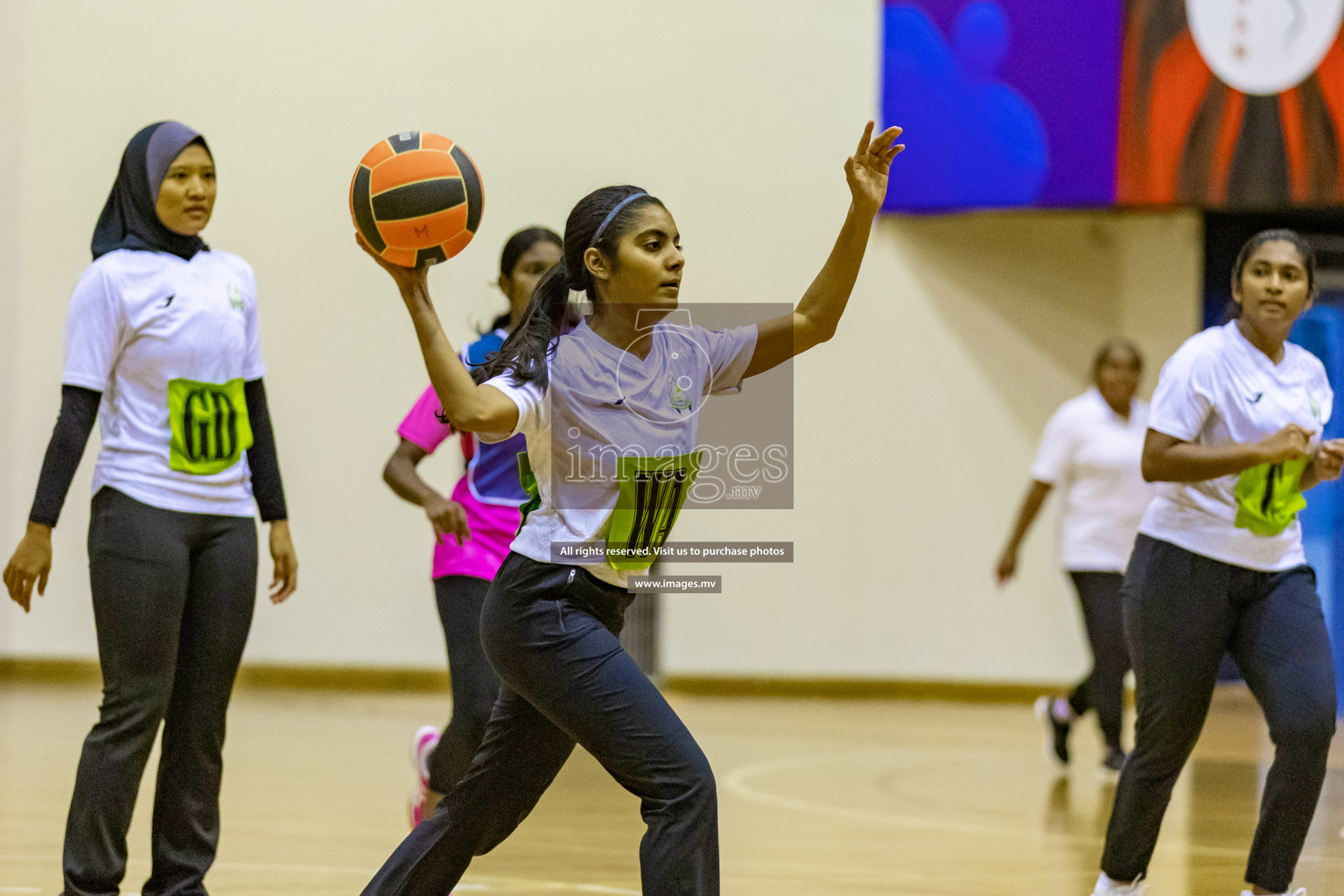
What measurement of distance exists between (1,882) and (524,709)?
2.26m

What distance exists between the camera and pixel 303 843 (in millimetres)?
5387

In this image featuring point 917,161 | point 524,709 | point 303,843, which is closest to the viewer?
point 524,709

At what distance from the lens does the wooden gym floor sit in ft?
16.1

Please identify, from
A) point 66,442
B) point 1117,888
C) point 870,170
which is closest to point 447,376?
point 870,170

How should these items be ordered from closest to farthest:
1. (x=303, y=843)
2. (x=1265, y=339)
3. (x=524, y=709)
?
(x=524, y=709) < (x=1265, y=339) < (x=303, y=843)

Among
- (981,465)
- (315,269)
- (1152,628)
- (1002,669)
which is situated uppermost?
(315,269)

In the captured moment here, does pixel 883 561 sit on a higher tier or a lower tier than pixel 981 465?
lower

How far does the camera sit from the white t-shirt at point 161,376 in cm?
390

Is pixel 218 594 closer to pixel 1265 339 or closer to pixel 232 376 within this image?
pixel 232 376

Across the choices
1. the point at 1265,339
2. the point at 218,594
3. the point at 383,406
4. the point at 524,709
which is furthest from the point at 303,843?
the point at 383,406

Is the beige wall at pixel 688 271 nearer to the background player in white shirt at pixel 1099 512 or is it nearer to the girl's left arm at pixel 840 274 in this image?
the background player in white shirt at pixel 1099 512

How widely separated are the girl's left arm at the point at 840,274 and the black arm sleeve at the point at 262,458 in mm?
1554

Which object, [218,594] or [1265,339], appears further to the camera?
[1265,339]

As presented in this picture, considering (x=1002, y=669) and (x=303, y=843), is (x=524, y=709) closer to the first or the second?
(x=303, y=843)
